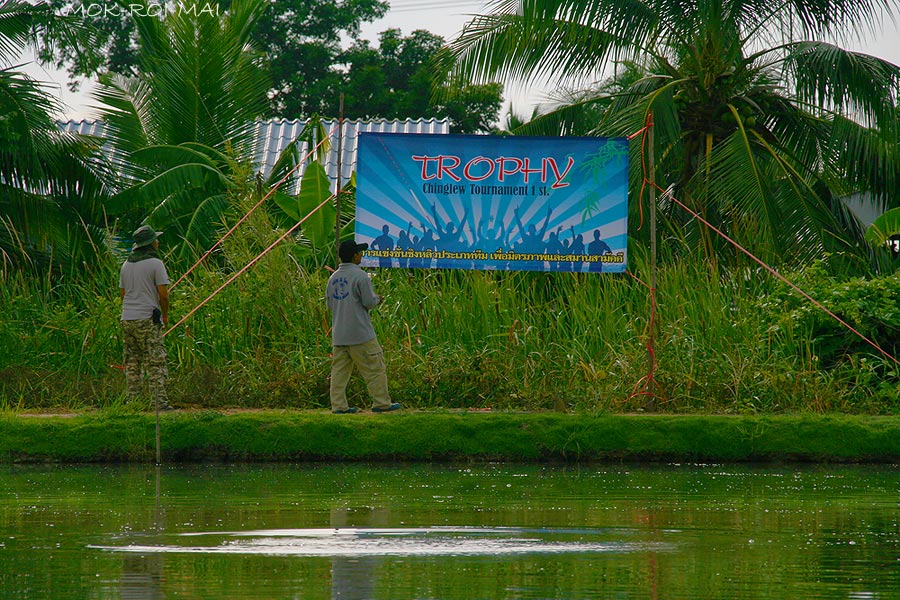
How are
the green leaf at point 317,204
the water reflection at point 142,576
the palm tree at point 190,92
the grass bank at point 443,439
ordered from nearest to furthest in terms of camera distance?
the water reflection at point 142,576
the grass bank at point 443,439
the green leaf at point 317,204
the palm tree at point 190,92

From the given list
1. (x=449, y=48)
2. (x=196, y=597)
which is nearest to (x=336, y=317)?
(x=196, y=597)

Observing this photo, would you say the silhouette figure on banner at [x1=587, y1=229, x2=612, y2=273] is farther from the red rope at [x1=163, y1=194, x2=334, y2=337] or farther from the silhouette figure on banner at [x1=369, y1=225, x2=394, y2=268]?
the red rope at [x1=163, y1=194, x2=334, y2=337]

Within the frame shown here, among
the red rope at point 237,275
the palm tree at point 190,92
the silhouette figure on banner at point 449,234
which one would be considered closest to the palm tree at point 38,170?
the palm tree at point 190,92

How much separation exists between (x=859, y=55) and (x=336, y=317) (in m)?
9.41

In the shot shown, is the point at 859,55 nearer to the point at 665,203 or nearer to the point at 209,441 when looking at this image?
the point at 665,203

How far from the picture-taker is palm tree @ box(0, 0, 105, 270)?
1759 cm

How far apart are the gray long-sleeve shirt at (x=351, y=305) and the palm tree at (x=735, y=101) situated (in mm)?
6029

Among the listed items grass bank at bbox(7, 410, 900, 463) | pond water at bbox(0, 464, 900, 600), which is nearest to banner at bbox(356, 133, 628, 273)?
grass bank at bbox(7, 410, 900, 463)

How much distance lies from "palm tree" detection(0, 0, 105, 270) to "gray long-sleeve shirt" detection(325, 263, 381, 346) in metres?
6.57

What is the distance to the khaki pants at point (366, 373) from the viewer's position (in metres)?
11.9

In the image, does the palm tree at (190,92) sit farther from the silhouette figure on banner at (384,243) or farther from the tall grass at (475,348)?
the silhouette figure on banner at (384,243)

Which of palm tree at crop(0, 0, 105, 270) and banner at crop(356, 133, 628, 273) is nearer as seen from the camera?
banner at crop(356, 133, 628, 273)

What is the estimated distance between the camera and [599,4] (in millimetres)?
18031

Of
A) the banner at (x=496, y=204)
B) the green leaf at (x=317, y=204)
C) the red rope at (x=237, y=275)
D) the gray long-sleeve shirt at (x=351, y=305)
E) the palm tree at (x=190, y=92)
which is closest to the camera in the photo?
the gray long-sleeve shirt at (x=351, y=305)
